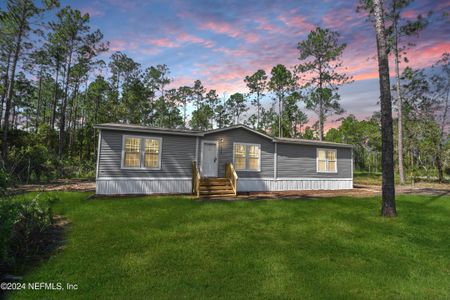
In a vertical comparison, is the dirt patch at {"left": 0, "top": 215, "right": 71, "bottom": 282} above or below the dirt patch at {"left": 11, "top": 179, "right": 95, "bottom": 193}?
below

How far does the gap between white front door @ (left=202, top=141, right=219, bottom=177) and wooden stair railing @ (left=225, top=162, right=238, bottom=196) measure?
62 centimetres

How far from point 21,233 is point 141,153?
7886 millimetres

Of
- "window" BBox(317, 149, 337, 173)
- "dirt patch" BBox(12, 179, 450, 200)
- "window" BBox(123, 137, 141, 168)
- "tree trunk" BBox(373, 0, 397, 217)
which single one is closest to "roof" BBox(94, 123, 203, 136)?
"window" BBox(123, 137, 141, 168)

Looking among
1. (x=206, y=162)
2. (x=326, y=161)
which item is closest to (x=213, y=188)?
(x=206, y=162)

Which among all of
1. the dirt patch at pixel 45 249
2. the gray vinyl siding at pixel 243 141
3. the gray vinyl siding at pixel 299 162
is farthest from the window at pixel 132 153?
the gray vinyl siding at pixel 299 162

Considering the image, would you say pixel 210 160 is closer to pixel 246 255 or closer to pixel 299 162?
pixel 299 162

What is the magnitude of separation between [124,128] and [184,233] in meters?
7.92

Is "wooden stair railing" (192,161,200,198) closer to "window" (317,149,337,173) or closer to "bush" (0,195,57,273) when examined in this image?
"bush" (0,195,57,273)

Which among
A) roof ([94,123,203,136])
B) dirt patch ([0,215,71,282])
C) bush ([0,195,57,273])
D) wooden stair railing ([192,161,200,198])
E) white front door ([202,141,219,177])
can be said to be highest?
roof ([94,123,203,136])

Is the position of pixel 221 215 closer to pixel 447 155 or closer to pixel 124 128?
pixel 124 128

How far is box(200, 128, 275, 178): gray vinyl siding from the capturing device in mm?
15383

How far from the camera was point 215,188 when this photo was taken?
14.1 metres

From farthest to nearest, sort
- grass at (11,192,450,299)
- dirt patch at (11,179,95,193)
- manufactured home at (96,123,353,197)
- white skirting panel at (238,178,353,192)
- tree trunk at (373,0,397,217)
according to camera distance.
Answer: white skirting panel at (238,178,353,192) → dirt patch at (11,179,95,193) → manufactured home at (96,123,353,197) → tree trunk at (373,0,397,217) → grass at (11,192,450,299)

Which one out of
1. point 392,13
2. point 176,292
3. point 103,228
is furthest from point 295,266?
point 392,13
